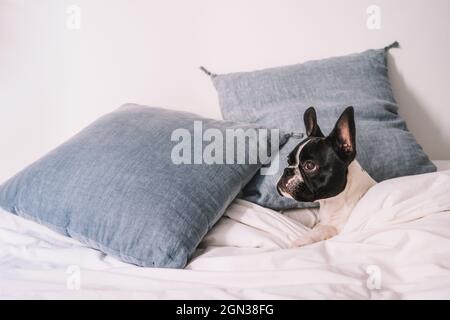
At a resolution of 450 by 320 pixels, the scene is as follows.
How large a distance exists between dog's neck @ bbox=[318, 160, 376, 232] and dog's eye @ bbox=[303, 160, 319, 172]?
9 centimetres

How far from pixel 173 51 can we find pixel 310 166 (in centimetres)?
76

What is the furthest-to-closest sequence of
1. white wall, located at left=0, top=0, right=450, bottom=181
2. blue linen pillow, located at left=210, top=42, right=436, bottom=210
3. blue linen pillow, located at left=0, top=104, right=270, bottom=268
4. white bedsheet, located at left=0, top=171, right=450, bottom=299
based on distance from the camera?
1. white wall, located at left=0, top=0, right=450, bottom=181
2. blue linen pillow, located at left=210, top=42, right=436, bottom=210
3. blue linen pillow, located at left=0, top=104, right=270, bottom=268
4. white bedsheet, located at left=0, top=171, right=450, bottom=299

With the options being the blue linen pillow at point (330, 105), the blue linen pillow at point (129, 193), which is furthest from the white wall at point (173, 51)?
the blue linen pillow at point (129, 193)

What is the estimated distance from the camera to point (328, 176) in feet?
3.13

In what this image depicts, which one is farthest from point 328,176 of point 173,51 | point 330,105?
point 173,51

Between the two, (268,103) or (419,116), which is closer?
(268,103)

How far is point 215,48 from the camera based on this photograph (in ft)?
4.93

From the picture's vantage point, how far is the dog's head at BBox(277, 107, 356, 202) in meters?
0.95

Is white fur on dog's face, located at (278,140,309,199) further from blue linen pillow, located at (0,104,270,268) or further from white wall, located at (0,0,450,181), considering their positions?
white wall, located at (0,0,450,181)

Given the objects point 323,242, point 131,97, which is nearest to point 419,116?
point 323,242

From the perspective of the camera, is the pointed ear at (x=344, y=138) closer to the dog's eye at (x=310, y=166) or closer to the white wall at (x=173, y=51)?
the dog's eye at (x=310, y=166)

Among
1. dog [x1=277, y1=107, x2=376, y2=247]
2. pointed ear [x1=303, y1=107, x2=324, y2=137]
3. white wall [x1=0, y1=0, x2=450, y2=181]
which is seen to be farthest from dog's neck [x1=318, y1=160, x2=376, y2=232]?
white wall [x1=0, y1=0, x2=450, y2=181]

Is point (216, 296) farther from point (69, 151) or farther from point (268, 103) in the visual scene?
point (268, 103)
